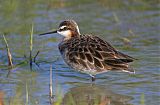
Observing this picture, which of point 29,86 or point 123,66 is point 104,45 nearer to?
point 123,66

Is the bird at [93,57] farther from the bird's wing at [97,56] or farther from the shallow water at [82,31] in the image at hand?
the shallow water at [82,31]

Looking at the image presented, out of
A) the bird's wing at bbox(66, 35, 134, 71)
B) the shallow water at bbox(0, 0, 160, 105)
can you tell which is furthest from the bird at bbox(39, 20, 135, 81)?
the shallow water at bbox(0, 0, 160, 105)

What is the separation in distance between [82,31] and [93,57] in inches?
132

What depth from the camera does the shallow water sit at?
27.1 ft

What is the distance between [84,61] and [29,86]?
0.99 metres

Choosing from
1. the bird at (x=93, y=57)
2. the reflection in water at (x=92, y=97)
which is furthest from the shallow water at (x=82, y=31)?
the bird at (x=93, y=57)

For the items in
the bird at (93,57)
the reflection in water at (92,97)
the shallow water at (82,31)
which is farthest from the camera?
the bird at (93,57)

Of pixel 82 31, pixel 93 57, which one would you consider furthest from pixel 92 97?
pixel 82 31

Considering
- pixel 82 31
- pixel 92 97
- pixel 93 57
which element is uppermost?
pixel 93 57

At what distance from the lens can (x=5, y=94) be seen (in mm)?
8258

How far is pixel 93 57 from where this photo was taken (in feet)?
29.1

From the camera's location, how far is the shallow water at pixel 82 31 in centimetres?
827

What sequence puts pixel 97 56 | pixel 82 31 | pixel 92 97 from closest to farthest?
pixel 92 97, pixel 97 56, pixel 82 31

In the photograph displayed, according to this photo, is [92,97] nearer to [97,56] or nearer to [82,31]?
[97,56]
